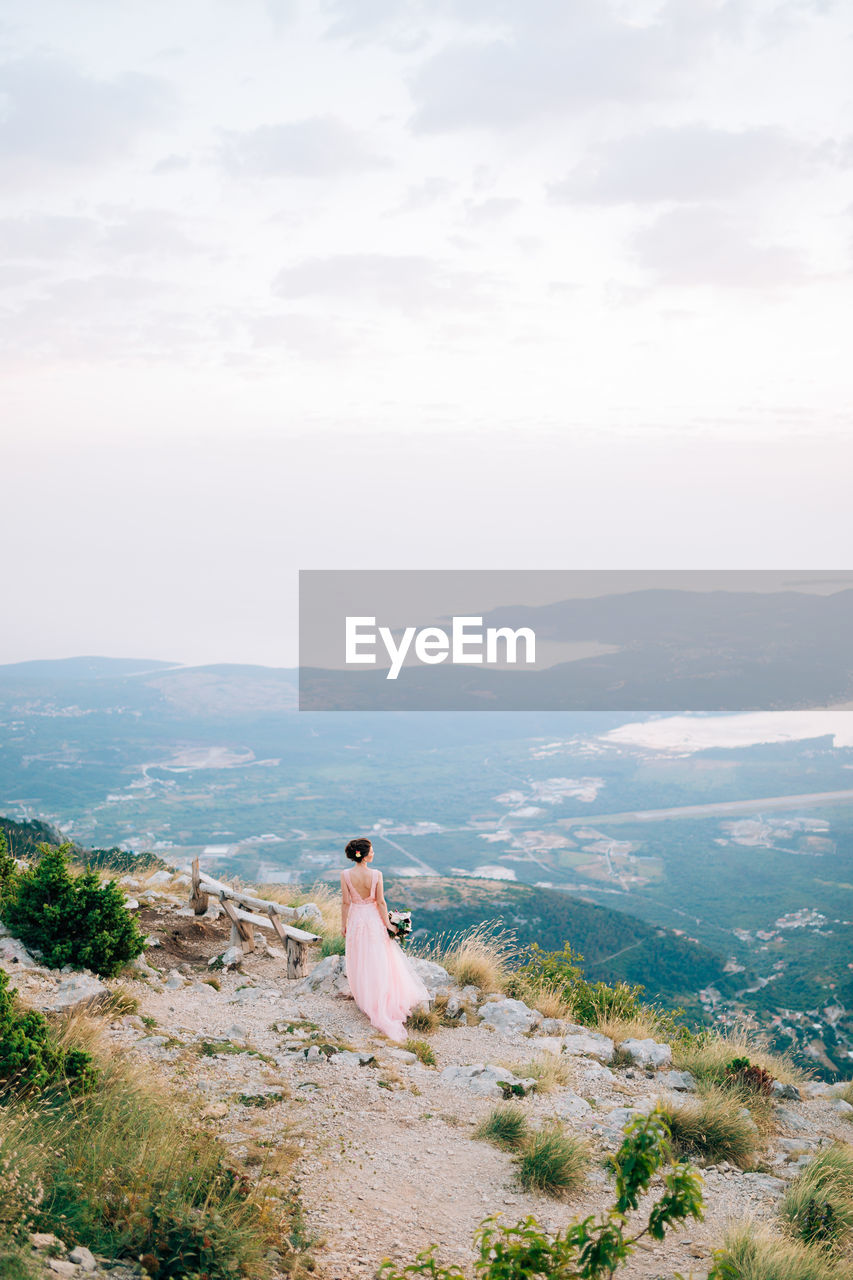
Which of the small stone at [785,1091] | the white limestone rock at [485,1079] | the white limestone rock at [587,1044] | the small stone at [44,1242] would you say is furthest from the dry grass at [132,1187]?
the small stone at [785,1091]

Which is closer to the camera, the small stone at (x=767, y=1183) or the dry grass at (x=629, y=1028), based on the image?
the small stone at (x=767, y=1183)

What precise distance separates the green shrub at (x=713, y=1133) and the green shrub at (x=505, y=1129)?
1.33m

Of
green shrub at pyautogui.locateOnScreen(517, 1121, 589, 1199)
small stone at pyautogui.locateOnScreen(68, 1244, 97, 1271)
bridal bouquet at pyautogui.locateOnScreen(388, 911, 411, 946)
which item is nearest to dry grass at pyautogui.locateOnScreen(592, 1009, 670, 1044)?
bridal bouquet at pyautogui.locateOnScreen(388, 911, 411, 946)

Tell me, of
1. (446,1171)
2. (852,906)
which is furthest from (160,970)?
(852,906)

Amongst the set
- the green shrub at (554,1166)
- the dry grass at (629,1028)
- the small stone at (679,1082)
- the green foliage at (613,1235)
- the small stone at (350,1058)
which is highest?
the green foliage at (613,1235)

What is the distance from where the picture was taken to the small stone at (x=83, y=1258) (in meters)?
3.96

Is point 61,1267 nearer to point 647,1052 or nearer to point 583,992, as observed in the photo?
point 647,1052

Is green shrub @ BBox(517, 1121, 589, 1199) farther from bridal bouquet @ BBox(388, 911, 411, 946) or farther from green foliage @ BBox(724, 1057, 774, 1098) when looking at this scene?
bridal bouquet @ BBox(388, 911, 411, 946)

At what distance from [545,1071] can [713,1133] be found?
1655mm

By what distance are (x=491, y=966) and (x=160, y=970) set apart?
4.39 m

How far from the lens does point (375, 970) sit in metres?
9.48

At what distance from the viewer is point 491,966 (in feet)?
37.7

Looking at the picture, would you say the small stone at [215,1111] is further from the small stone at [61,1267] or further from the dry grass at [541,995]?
the dry grass at [541,995]

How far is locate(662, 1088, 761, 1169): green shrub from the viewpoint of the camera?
717cm
